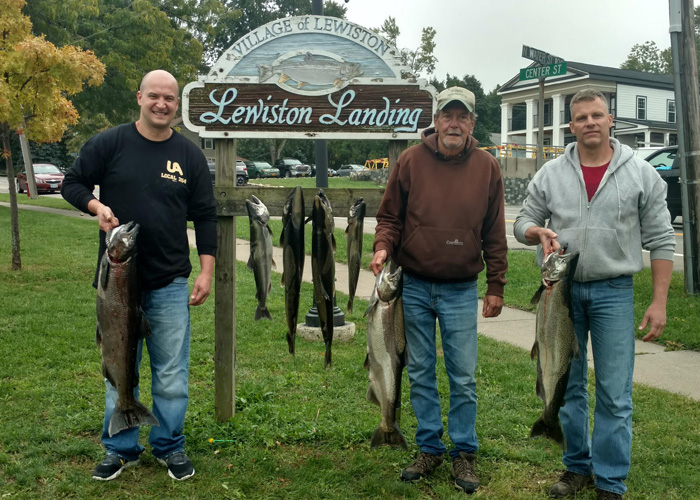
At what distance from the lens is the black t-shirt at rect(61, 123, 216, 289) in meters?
3.95

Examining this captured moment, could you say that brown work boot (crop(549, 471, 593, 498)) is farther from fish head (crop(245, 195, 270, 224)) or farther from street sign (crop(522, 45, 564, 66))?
street sign (crop(522, 45, 564, 66))

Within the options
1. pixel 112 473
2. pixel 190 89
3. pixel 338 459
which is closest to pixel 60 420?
pixel 112 473

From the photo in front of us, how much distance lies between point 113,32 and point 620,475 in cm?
2098

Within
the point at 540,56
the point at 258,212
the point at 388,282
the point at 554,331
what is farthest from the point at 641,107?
the point at 258,212

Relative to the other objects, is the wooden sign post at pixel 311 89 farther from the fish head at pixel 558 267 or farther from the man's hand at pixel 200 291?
the fish head at pixel 558 267

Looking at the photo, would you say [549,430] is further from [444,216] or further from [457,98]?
[457,98]

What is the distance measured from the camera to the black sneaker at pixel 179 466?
4.24m

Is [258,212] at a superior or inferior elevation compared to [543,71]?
inferior

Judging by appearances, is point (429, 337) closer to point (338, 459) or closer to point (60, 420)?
point (338, 459)

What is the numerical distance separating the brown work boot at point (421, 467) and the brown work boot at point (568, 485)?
0.70m

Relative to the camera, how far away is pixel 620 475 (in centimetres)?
387

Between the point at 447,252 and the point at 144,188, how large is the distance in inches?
69.7

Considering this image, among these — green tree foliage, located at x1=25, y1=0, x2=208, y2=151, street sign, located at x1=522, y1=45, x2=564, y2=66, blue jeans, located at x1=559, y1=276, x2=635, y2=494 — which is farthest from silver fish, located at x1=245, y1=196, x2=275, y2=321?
green tree foliage, located at x1=25, y1=0, x2=208, y2=151

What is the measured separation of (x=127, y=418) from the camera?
3893 millimetres
